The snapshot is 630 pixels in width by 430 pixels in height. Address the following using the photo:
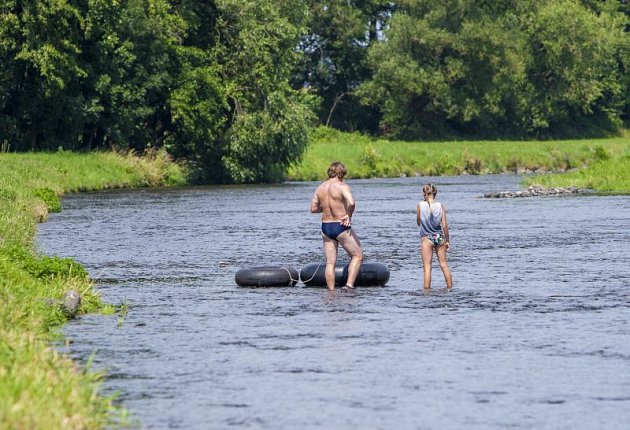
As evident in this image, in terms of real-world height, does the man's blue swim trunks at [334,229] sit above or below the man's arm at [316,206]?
below

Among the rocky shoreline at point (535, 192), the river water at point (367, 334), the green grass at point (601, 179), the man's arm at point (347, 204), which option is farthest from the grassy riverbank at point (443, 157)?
the man's arm at point (347, 204)

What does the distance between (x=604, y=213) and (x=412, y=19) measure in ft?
197

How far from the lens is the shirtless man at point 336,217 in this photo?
2062 cm

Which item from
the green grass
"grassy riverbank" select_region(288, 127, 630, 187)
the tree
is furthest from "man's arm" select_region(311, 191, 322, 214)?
the tree

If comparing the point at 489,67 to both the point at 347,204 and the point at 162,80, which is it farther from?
the point at 347,204

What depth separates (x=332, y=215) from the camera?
68.5 ft

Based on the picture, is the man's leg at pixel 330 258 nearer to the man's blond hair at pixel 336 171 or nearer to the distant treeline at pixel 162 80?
the man's blond hair at pixel 336 171

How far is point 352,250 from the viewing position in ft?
68.2

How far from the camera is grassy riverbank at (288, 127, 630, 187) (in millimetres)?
73812

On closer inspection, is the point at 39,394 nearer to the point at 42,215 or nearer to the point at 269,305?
the point at 269,305

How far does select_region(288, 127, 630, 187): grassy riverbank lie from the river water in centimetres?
4060

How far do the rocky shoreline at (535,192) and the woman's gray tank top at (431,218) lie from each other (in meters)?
29.4

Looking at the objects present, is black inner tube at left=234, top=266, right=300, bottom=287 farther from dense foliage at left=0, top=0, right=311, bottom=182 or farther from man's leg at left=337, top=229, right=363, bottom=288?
dense foliage at left=0, top=0, right=311, bottom=182

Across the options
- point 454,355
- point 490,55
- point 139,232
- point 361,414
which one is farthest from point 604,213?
point 490,55
